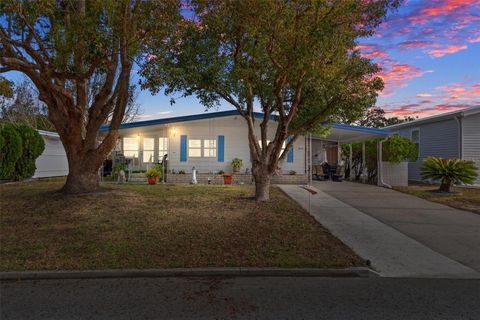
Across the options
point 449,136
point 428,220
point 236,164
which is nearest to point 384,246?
point 428,220

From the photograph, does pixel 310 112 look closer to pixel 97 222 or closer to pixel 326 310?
pixel 97 222

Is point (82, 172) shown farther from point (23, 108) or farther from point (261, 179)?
point (23, 108)

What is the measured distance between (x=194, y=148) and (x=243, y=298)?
15414 millimetres

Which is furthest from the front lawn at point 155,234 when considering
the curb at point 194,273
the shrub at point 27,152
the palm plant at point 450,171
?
the palm plant at point 450,171

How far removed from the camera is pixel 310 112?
11961mm

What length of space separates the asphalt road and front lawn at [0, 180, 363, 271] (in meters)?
0.58

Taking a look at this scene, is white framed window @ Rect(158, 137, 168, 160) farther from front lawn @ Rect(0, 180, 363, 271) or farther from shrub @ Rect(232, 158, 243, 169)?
front lawn @ Rect(0, 180, 363, 271)

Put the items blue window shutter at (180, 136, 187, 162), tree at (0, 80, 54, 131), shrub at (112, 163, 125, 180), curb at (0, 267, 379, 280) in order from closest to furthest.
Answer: curb at (0, 267, 379, 280) < shrub at (112, 163, 125, 180) < blue window shutter at (180, 136, 187, 162) < tree at (0, 80, 54, 131)

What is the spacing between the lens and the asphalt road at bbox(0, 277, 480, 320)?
14.4 ft

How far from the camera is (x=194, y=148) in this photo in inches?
786

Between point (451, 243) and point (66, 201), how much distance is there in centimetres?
917

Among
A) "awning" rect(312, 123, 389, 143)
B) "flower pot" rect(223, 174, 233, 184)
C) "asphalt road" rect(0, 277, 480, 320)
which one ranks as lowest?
"asphalt road" rect(0, 277, 480, 320)

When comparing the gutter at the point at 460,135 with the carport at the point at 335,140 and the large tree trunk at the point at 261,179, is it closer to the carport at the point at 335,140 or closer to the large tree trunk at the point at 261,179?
the carport at the point at 335,140

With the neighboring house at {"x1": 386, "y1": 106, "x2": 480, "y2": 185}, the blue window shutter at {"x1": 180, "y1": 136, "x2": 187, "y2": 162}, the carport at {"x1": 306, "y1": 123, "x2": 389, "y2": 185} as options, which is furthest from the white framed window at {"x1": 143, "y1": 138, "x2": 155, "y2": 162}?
the neighboring house at {"x1": 386, "y1": 106, "x2": 480, "y2": 185}
